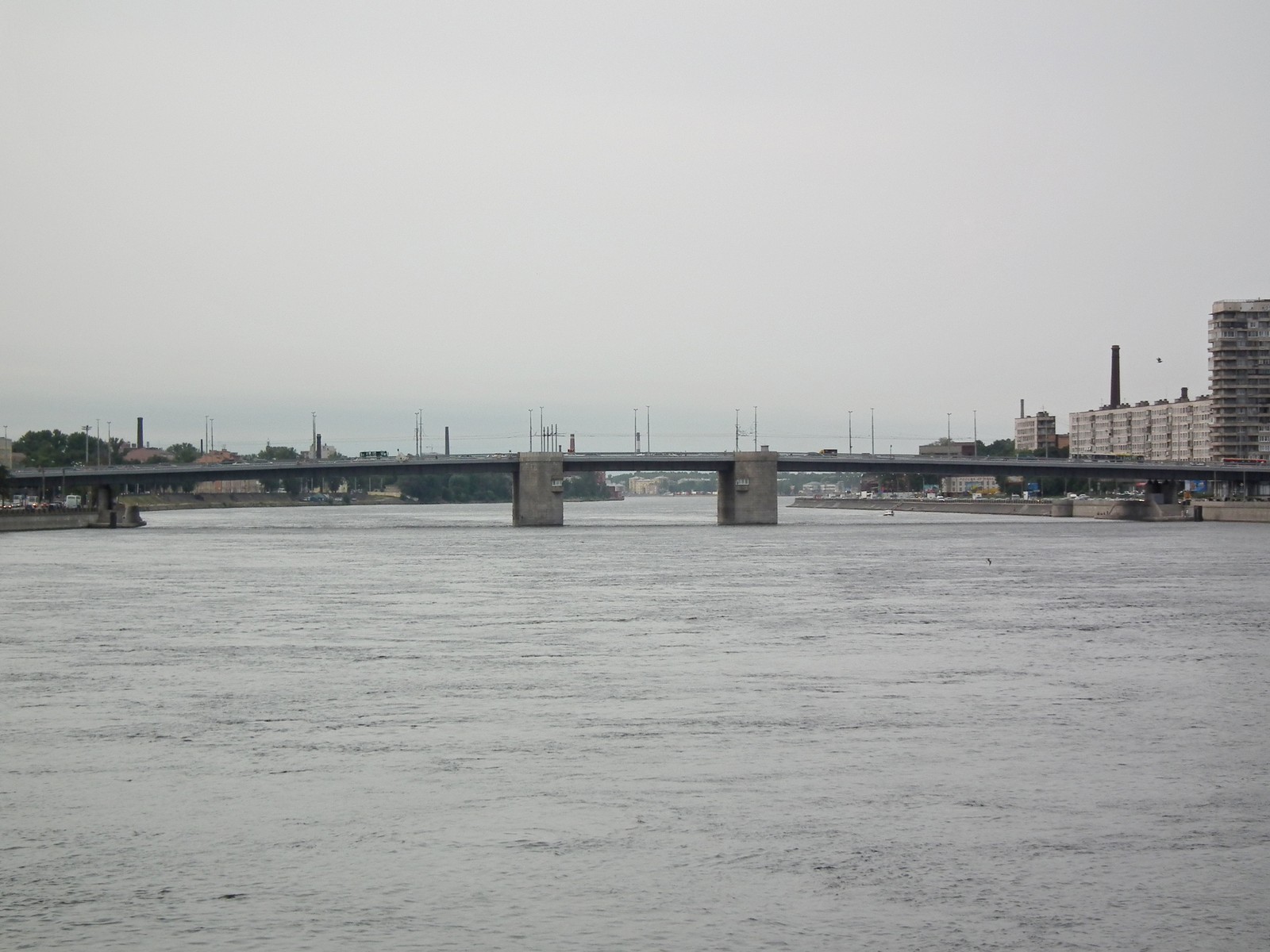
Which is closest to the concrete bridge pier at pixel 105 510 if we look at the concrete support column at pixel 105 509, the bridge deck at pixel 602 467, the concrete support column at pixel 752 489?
the concrete support column at pixel 105 509

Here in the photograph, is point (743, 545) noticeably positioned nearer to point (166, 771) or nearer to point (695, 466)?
point (695, 466)

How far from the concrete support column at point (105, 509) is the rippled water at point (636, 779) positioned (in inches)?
3517

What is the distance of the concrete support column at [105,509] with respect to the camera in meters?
128

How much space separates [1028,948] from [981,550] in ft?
237

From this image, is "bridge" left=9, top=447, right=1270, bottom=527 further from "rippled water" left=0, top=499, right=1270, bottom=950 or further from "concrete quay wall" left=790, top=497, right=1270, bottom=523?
"rippled water" left=0, top=499, right=1270, bottom=950

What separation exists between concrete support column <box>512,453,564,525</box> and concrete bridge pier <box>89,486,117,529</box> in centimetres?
3453

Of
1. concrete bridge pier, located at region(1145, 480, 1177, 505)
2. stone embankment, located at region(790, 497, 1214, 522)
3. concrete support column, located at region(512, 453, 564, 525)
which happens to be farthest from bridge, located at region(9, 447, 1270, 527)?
concrete bridge pier, located at region(1145, 480, 1177, 505)

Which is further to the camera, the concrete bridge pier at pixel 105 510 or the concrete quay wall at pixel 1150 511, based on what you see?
the concrete quay wall at pixel 1150 511

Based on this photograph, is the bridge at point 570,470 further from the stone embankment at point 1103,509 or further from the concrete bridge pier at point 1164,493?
the concrete bridge pier at point 1164,493

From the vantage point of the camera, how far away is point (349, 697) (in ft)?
83.8

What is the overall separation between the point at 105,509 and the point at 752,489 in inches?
2171

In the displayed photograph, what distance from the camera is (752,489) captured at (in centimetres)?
12875

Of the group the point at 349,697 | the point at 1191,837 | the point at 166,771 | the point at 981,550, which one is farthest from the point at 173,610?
the point at 981,550

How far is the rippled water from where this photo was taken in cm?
1329
